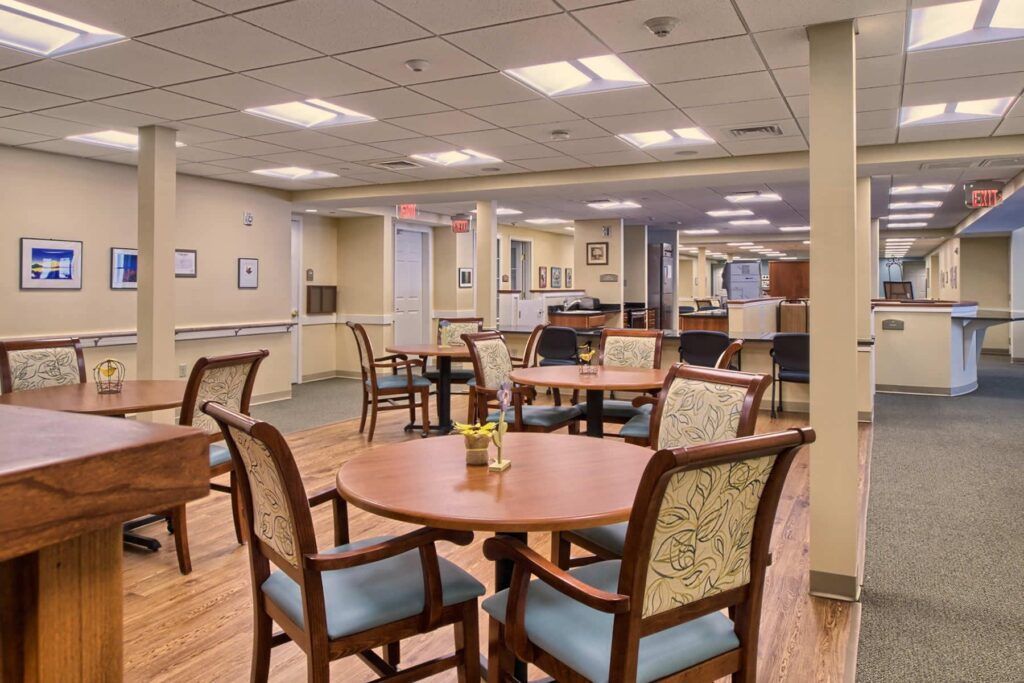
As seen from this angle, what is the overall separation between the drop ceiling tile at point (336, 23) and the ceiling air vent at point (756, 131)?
3080 mm

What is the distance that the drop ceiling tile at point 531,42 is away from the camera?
11.2 ft

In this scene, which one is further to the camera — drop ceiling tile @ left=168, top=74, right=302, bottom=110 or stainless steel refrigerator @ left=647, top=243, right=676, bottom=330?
stainless steel refrigerator @ left=647, top=243, right=676, bottom=330

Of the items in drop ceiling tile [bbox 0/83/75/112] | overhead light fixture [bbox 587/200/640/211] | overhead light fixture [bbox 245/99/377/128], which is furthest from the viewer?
overhead light fixture [bbox 587/200/640/211]

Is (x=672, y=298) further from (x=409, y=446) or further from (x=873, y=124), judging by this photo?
(x=409, y=446)

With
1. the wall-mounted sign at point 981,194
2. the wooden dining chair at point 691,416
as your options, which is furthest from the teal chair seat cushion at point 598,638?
the wall-mounted sign at point 981,194

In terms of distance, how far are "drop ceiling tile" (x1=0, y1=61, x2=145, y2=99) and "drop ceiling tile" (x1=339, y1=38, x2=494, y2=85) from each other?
5.23ft

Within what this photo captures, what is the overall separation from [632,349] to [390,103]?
8.02 feet

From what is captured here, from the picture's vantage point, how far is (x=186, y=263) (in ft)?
24.1

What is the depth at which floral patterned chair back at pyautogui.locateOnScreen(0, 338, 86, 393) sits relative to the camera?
13.0 ft

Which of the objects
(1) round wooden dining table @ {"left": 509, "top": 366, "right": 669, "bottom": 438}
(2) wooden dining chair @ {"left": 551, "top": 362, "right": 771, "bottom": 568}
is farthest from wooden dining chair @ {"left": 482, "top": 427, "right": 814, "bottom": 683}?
(1) round wooden dining table @ {"left": 509, "top": 366, "right": 669, "bottom": 438}

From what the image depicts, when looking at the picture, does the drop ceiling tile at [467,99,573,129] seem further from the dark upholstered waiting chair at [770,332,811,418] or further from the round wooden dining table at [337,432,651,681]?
the dark upholstered waiting chair at [770,332,811,418]

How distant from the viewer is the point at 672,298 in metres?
14.5

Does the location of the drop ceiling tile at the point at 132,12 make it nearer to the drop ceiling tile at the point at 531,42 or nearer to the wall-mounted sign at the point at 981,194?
the drop ceiling tile at the point at 531,42

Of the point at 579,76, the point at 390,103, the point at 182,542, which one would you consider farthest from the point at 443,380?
the point at 182,542
